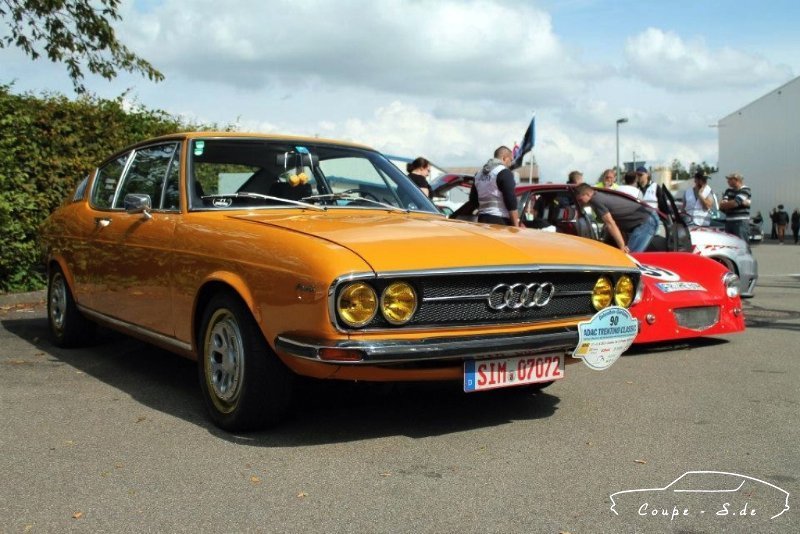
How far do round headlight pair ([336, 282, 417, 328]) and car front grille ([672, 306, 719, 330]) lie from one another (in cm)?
370

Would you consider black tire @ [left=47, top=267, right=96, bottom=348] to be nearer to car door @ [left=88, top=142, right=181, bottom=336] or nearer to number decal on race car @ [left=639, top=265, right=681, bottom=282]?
car door @ [left=88, top=142, right=181, bottom=336]

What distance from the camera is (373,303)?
3867mm

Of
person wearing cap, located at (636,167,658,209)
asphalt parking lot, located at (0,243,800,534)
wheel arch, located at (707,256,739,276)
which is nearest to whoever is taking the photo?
asphalt parking lot, located at (0,243,800,534)

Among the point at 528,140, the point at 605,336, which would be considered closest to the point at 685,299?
the point at 605,336

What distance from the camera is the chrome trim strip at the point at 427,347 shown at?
379 cm

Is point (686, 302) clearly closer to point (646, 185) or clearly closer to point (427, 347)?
point (427, 347)

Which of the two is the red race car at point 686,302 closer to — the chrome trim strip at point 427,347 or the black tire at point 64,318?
the chrome trim strip at point 427,347

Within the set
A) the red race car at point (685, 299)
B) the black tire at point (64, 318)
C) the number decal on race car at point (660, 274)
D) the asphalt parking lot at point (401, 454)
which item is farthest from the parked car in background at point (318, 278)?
the number decal on race car at point (660, 274)

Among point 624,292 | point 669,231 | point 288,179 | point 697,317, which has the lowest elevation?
point 697,317

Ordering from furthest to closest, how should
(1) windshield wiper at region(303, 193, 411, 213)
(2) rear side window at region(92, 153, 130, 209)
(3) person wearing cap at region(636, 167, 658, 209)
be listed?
(3) person wearing cap at region(636, 167, 658, 209)
(2) rear side window at region(92, 153, 130, 209)
(1) windshield wiper at region(303, 193, 411, 213)

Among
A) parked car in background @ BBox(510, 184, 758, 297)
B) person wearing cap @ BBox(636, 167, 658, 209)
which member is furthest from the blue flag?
parked car in background @ BBox(510, 184, 758, 297)

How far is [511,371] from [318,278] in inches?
43.5

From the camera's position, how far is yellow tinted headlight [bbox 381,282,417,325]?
3.90 m

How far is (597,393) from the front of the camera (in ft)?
17.7
